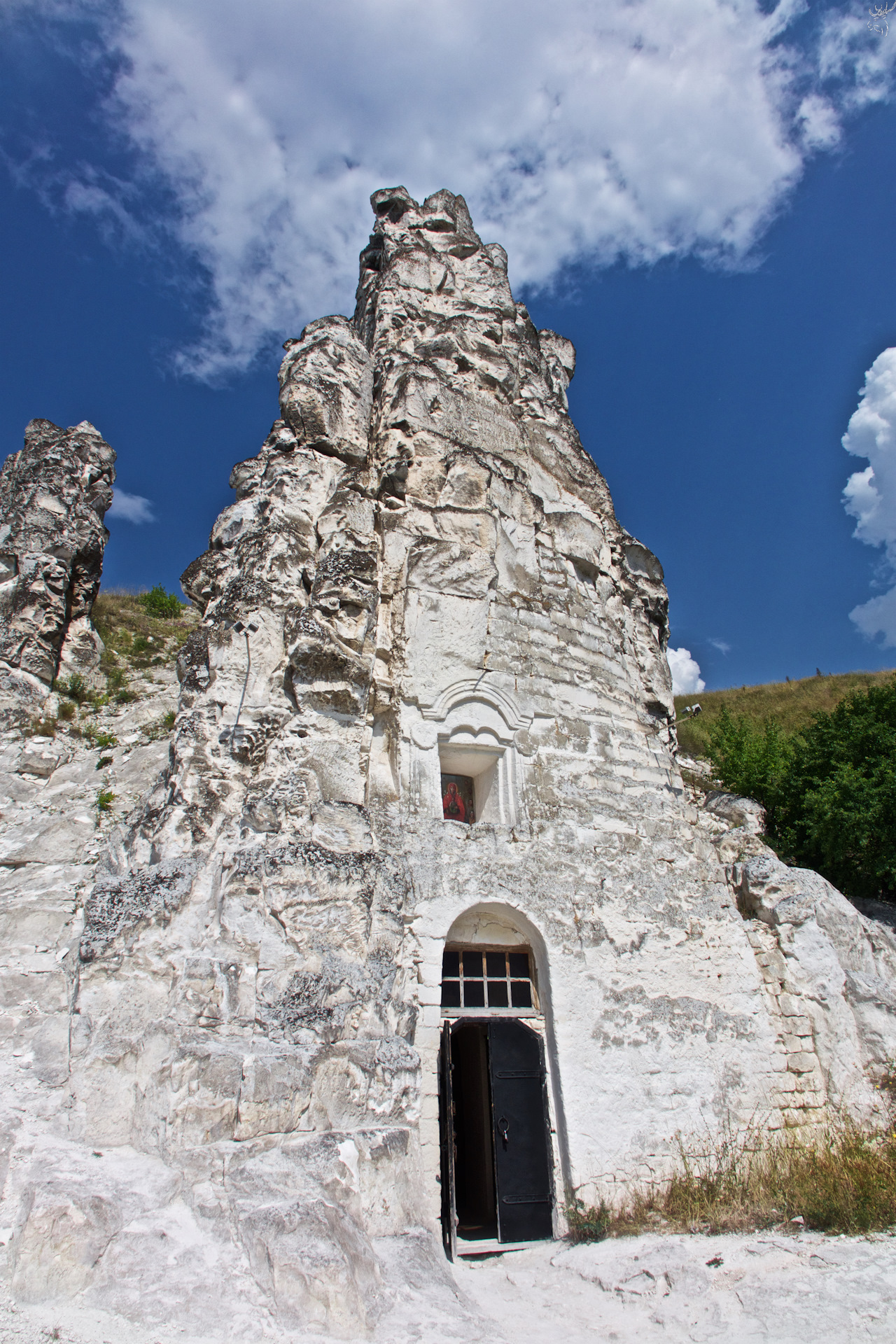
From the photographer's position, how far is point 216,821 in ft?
19.5

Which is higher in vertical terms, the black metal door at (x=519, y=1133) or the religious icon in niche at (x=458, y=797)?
the religious icon in niche at (x=458, y=797)

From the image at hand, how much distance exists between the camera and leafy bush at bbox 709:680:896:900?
10.9 meters

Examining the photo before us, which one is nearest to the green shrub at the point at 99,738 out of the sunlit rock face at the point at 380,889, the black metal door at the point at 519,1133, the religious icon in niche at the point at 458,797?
the sunlit rock face at the point at 380,889

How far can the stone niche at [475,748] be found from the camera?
6930mm

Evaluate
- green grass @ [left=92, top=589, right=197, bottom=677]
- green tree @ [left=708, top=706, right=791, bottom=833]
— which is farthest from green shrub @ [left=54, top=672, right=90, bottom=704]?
green tree @ [left=708, top=706, right=791, bottom=833]

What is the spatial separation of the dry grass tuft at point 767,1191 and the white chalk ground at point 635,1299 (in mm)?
189

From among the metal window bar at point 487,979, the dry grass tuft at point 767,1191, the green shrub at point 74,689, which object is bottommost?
the dry grass tuft at point 767,1191

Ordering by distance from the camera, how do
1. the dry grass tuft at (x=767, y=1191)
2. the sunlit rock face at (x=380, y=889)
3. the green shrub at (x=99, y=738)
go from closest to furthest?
the sunlit rock face at (x=380, y=889), the dry grass tuft at (x=767, y=1191), the green shrub at (x=99, y=738)

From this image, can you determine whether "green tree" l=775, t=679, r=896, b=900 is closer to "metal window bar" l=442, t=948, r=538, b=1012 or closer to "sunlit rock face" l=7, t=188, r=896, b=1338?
"sunlit rock face" l=7, t=188, r=896, b=1338

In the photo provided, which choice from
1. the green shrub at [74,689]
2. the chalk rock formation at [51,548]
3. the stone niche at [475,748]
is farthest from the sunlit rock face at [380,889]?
the chalk rock formation at [51,548]

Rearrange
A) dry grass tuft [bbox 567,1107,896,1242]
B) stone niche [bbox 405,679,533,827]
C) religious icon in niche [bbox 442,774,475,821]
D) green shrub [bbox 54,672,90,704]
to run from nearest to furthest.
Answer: dry grass tuft [bbox 567,1107,896,1242], stone niche [bbox 405,679,533,827], religious icon in niche [bbox 442,774,475,821], green shrub [bbox 54,672,90,704]

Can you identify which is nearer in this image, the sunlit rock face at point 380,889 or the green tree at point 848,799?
the sunlit rock face at point 380,889

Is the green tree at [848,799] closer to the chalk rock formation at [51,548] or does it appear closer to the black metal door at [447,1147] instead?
the black metal door at [447,1147]

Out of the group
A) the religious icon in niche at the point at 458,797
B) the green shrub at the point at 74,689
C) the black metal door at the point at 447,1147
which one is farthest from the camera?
the green shrub at the point at 74,689
